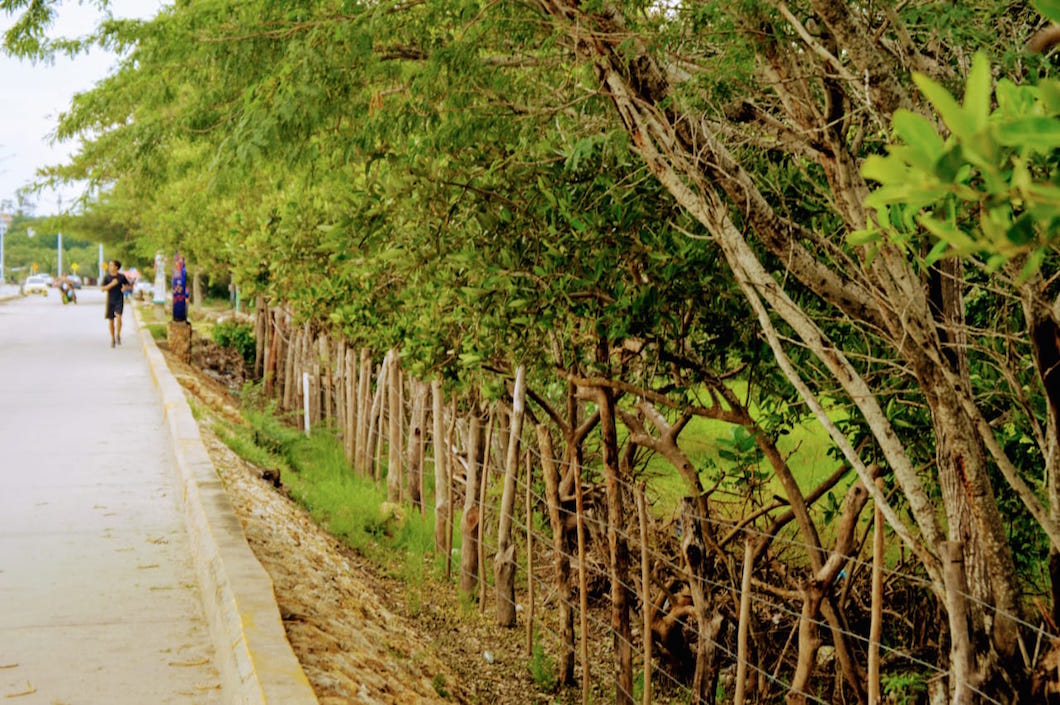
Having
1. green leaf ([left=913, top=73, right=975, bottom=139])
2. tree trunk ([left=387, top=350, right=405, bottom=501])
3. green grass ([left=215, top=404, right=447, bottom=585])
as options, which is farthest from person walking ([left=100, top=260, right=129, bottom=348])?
green leaf ([left=913, top=73, right=975, bottom=139])

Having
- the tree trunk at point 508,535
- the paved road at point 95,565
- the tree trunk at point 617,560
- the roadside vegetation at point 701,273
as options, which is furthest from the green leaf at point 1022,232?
the tree trunk at point 508,535

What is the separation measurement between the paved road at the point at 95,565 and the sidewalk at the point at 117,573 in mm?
10

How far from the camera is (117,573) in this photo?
7.04 m

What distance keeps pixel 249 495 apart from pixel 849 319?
6.52 meters

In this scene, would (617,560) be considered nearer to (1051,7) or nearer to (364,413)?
(1051,7)

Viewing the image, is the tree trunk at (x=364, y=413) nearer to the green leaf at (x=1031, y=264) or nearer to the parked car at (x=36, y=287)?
the green leaf at (x=1031, y=264)

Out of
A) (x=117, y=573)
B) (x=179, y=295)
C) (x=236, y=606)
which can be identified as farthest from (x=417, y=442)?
(x=179, y=295)

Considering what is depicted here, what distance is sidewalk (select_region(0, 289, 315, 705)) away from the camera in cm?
510

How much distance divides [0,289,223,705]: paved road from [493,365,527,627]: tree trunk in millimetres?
2411

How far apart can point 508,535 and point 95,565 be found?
3.10m

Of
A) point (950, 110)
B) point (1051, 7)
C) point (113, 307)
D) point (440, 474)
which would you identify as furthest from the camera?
point (113, 307)

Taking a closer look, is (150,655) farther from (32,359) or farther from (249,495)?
(32,359)

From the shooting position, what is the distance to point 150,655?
552cm

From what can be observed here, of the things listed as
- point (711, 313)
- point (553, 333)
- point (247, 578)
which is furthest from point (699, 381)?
point (247, 578)
